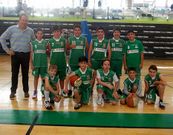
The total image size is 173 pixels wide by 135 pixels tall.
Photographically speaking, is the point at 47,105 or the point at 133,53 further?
the point at 133,53

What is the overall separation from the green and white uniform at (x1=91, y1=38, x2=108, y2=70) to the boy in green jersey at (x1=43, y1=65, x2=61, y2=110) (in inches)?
29.5

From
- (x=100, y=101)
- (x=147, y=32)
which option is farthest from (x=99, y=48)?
(x=147, y=32)

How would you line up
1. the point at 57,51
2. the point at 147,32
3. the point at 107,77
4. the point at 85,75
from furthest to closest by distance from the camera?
the point at 147,32 → the point at 57,51 → the point at 107,77 → the point at 85,75

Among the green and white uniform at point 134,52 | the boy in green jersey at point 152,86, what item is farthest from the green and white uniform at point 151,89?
the green and white uniform at point 134,52

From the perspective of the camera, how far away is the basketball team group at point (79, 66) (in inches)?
201

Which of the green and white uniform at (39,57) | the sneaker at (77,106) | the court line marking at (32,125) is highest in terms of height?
the green and white uniform at (39,57)

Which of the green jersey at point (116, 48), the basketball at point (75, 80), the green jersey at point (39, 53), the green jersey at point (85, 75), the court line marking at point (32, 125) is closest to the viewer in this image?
the court line marking at point (32, 125)

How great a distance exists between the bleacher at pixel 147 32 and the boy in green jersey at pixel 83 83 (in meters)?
6.48

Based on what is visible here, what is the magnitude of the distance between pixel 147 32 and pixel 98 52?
6.82m

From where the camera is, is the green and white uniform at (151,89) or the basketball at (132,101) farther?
the green and white uniform at (151,89)

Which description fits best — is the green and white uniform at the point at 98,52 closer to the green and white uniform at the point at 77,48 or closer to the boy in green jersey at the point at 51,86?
the green and white uniform at the point at 77,48

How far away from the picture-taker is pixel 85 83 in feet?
16.7

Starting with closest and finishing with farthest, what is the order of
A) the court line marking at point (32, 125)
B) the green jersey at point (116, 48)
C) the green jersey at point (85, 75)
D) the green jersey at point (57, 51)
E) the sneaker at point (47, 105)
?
the court line marking at point (32, 125)
the sneaker at point (47, 105)
the green jersey at point (85, 75)
the green jersey at point (57, 51)
the green jersey at point (116, 48)

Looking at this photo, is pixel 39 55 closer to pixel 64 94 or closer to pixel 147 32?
pixel 64 94
